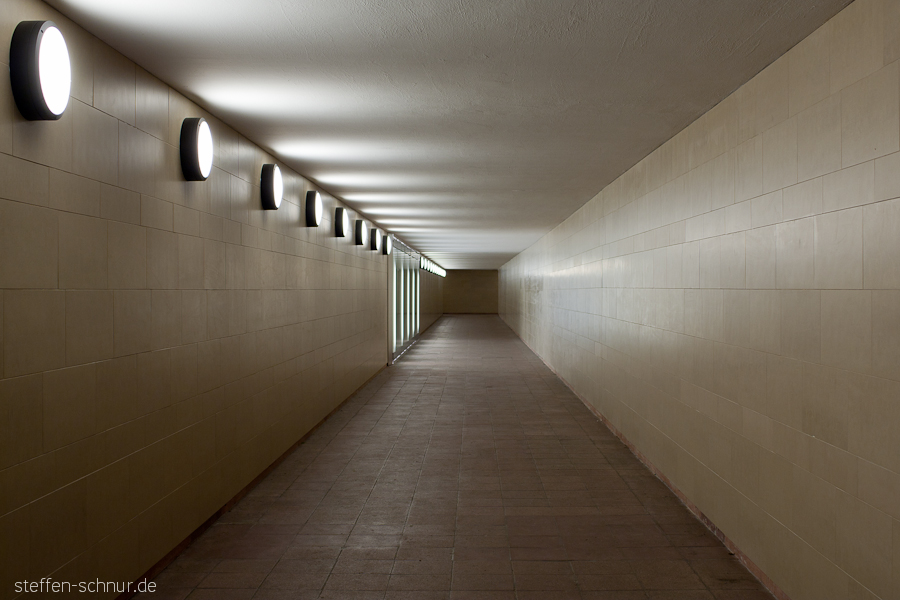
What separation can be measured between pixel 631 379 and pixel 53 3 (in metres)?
4.89

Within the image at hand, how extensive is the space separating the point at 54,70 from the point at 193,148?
1118 millimetres

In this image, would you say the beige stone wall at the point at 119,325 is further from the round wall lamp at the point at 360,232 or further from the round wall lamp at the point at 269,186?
the round wall lamp at the point at 360,232

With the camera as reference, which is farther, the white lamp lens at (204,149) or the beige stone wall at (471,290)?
the beige stone wall at (471,290)

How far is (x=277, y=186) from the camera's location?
4.73 meters

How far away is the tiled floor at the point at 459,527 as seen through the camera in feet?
9.73

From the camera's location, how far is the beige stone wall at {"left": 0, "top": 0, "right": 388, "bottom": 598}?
2137 mm

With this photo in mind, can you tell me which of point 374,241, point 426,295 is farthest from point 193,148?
point 426,295

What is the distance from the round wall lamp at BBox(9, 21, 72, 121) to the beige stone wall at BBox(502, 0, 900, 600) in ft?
9.97

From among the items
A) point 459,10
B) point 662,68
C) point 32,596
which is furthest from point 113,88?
point 662,68

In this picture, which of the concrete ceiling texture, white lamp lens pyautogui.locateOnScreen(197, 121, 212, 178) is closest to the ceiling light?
the concrete ceiling texture

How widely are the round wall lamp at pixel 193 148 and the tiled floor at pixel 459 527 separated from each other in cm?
216

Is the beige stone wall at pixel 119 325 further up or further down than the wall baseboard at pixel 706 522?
further up

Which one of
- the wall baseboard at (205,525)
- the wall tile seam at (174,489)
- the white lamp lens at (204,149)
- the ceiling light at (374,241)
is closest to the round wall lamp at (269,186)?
the white lamp lens at (204,149)

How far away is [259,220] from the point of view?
4566mm
